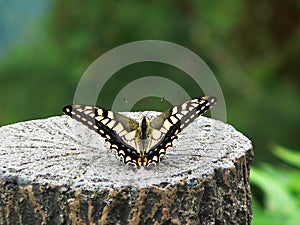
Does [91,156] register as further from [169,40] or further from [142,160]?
[169,40]

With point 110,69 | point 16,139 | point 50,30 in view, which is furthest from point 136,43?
point 16,139

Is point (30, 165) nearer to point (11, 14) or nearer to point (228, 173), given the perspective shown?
point (228, 173)

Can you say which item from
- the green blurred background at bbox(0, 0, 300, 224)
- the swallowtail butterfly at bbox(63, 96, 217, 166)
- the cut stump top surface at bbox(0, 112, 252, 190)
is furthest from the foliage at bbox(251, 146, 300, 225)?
the green blurred background at bbox(0, 0, 300, 224)

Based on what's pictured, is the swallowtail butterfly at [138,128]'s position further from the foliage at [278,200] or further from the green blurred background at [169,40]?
the green blurred background at [169,40]

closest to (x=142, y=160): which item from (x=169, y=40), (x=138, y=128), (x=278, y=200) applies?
(x=138, y=128)

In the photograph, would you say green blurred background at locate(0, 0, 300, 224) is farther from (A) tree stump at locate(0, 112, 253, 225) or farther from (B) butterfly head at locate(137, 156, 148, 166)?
(B) butterfly head at locate(137, 156, 148, 166)

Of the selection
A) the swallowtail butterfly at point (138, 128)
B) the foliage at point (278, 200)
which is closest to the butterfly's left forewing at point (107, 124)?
the swallowtail butterfly at point (138, 128)

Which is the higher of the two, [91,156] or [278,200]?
[91,156]
